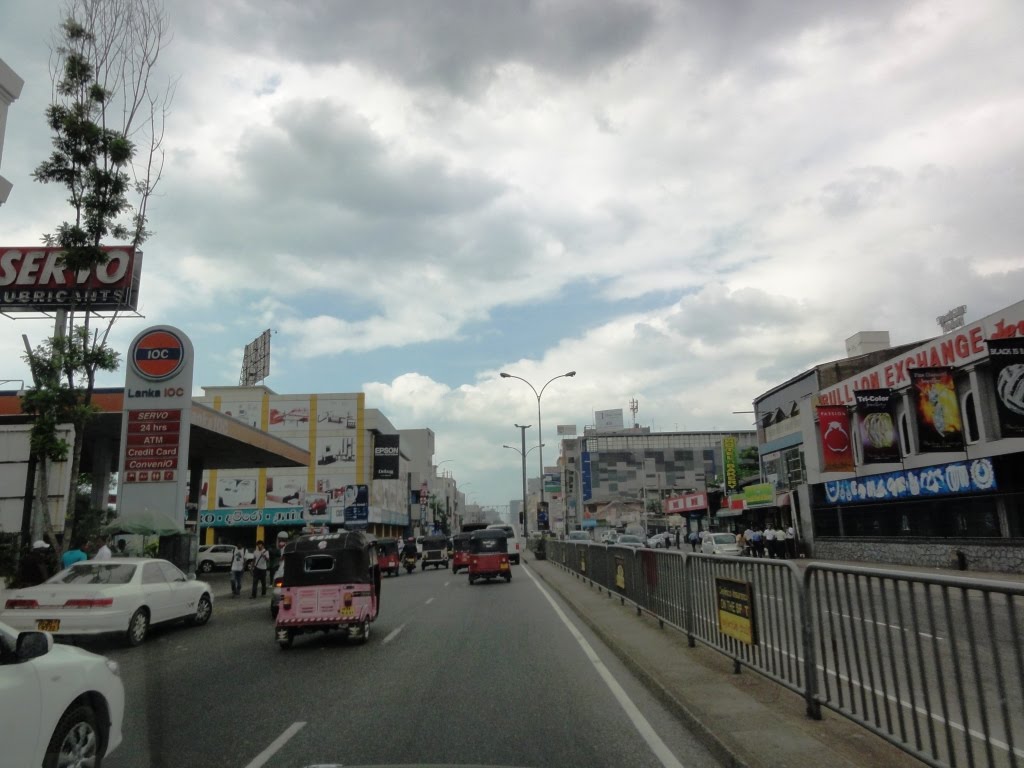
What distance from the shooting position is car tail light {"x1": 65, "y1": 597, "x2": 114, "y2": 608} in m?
Result: 12.1

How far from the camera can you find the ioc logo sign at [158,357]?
79.4 feet

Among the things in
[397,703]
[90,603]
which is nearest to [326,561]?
[90,603]

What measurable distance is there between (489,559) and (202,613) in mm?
12592

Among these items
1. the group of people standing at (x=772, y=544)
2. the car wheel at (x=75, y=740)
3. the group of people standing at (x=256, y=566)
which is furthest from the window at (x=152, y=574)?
the group of people standing at (x=772, y=544)

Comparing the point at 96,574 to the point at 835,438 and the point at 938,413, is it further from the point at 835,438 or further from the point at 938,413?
the point at 835,438

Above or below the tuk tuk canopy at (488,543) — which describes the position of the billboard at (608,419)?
above

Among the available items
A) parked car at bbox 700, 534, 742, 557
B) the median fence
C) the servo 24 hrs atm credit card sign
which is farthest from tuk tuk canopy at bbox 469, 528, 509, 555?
the median fence

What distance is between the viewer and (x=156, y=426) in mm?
24047

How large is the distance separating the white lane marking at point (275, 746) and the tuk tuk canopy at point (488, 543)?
2106 cm

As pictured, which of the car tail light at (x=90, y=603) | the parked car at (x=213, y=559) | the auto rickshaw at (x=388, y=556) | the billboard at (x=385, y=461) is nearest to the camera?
the car tail light at (x=90, y=603)

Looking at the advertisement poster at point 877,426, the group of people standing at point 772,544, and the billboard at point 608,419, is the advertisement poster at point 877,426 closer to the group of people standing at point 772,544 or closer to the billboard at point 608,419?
the group of people standing at point 772,544

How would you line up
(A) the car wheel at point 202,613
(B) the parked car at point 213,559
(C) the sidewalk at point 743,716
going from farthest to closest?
1. (B) the parked car at point 213,559
2. (A) the car wheel at point 202,613
3. (C) the sidewalk at point 743,716

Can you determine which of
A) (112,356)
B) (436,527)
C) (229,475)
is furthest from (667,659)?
(436,527)

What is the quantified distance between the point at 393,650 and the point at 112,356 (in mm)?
12959
